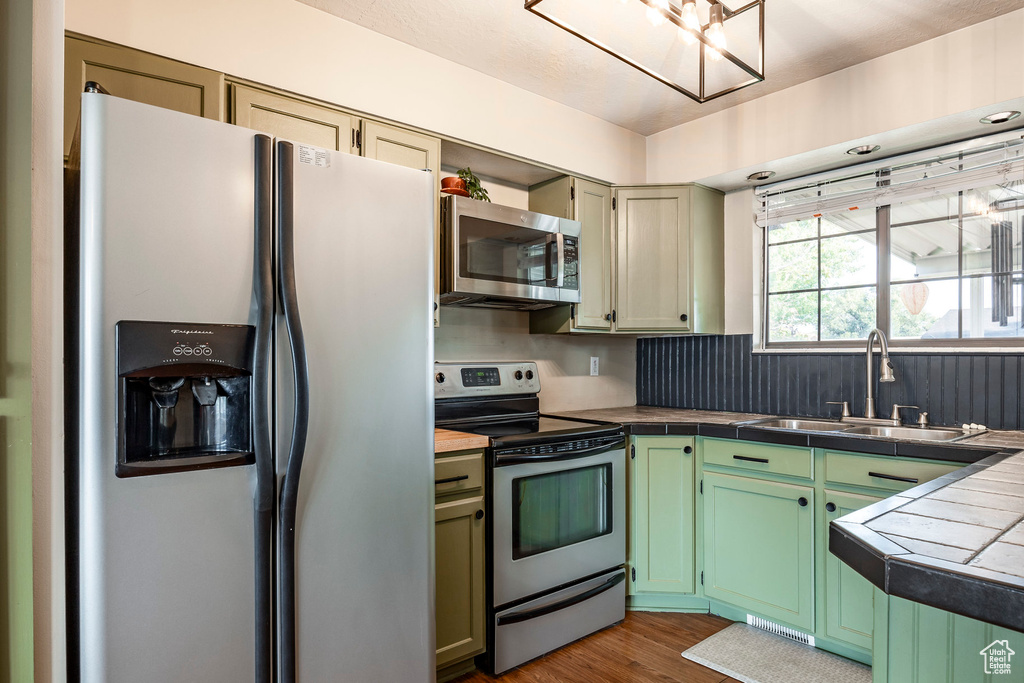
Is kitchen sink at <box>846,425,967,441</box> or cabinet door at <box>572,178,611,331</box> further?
cabinet door at <box>572,178,611,331</box>

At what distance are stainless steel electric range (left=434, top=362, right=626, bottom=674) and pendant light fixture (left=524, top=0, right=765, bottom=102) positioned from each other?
141 cm

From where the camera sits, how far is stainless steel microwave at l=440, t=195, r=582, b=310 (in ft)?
8.00

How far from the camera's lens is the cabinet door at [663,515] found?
2713mm

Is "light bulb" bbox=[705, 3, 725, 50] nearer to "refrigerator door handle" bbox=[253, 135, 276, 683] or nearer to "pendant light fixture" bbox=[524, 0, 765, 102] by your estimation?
"pendant light fixture" bbox=[524, 0, 765, 102]

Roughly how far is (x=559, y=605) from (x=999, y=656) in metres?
1.61

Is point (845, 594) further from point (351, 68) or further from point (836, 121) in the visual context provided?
point (351, 68)

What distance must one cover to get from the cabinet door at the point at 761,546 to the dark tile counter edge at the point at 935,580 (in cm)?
160

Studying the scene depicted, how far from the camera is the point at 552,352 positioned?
10.6 ft

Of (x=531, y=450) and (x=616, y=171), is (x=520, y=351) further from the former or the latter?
(x=616, y=171)

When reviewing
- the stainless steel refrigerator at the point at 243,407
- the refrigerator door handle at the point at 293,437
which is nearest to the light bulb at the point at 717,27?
the stainless steel refrigerator at the point at 243,407

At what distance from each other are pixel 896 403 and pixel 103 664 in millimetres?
2981

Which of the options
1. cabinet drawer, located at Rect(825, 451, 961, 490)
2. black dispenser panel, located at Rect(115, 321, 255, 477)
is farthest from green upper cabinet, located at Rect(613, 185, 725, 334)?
black dispenser panel, located at Rect(115, 321, 255, 477)

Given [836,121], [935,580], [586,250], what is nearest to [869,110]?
[836,121]

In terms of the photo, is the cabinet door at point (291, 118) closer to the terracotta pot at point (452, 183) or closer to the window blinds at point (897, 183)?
the terracotta pot at point (452, 183)
